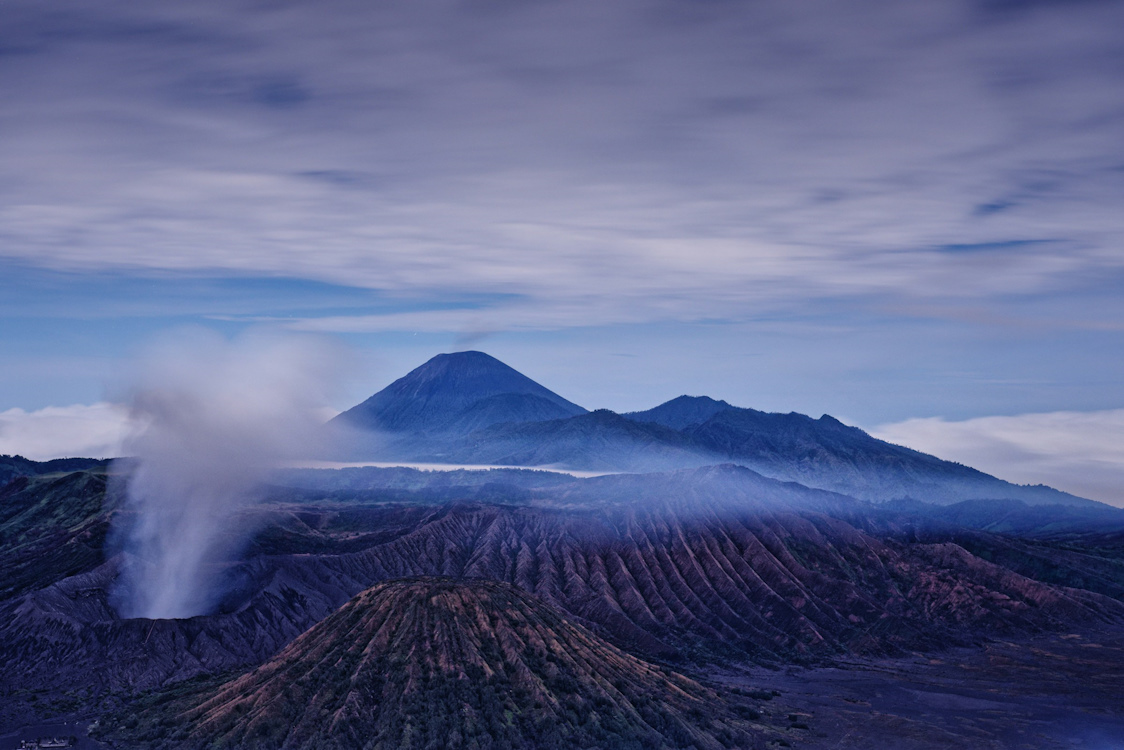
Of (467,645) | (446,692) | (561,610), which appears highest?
(467,645)

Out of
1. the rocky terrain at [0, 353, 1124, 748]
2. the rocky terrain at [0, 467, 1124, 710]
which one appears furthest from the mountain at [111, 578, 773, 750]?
the rocky terrain at [0, 467, 1124, 710]

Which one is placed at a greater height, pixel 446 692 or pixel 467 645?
pixel 467 645

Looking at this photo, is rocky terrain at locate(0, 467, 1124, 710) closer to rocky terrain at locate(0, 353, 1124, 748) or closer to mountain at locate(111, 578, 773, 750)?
rocky terrain at locate(0, 353, 1124, 748)

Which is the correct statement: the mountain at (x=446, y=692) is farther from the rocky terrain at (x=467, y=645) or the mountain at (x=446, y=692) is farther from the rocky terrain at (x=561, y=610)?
the rocky terrain at (x=561, y=610)

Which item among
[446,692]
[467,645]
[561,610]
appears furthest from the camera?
[561,610]

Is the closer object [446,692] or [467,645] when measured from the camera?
[446,692]

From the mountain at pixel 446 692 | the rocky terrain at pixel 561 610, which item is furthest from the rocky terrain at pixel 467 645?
the rocky terrain at pixel 561 610

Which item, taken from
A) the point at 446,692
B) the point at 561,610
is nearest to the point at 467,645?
the point at 446,692

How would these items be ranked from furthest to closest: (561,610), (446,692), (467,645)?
(561,610) < (467,645) < (446,692)

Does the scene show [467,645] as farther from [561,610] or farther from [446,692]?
[561,610]
